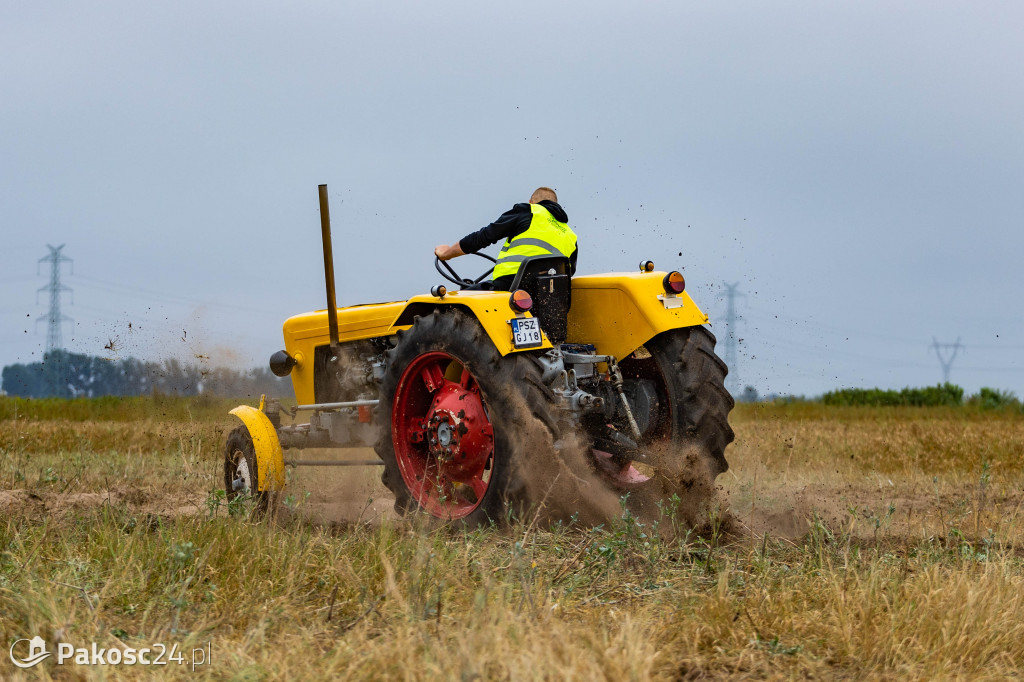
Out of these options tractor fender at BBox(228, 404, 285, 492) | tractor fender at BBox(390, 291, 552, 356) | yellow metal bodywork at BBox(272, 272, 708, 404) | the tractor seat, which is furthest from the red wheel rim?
tractor fender at BBox(228, 404, 285, 492)

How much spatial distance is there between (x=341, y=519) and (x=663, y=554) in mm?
2315

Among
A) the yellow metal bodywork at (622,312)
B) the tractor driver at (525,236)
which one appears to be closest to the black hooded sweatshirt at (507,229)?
the tractor driver at (525,236)

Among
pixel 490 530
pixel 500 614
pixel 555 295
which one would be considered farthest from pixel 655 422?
pixel 500 614

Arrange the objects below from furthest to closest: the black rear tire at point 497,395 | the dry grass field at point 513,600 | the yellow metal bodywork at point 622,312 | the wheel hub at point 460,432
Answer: the yellow metal bodywork at point 622,312 < the wheel hub at point 460,432 < the black rear tire at point 497,395 < the dry grass field at point 513,600

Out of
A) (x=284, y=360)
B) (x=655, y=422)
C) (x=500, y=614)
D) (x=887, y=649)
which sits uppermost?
(x=284, y=360)

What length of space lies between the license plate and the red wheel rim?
39 cm

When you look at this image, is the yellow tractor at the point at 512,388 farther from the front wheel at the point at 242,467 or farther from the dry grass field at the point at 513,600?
the dry grass field at the point at 513,600

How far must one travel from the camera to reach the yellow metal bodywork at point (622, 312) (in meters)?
5.79

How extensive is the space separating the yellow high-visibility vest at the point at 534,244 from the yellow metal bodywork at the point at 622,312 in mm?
340

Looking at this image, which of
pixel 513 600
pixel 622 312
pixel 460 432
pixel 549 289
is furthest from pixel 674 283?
pixel 513 600

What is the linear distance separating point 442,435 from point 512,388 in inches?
26.0

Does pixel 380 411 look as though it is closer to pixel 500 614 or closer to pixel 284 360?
pixel 284 360

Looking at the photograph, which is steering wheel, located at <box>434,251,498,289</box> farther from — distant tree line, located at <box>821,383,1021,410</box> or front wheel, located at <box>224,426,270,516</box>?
distant tree line, located at <box>821,383,1021,410</box>

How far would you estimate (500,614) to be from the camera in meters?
3.13
